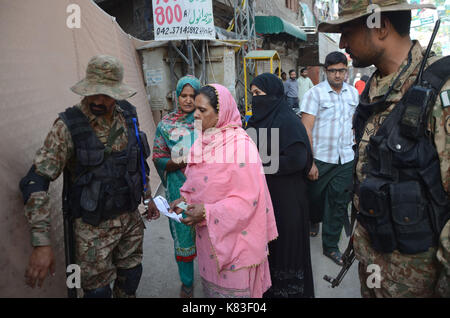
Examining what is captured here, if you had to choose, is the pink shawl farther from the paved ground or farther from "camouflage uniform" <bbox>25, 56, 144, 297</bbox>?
the paved ground

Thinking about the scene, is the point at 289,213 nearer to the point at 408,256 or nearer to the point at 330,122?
the point at 408,256

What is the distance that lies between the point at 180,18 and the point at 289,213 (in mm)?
5622

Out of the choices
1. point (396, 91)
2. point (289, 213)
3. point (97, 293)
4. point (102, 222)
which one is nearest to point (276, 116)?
point (289, 213)

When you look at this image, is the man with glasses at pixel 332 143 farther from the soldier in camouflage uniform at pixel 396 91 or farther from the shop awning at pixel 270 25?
the shop awning at pixel 270 25

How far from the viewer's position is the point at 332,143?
3016 mm

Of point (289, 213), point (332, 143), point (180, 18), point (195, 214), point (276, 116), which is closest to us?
point (195, 214)

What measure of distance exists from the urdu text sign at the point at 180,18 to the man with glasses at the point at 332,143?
14.0 feet

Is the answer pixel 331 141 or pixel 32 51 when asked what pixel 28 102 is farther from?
pixel 331 141

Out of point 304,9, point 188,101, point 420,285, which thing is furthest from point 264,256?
point 304,9

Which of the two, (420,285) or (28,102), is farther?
(28,102)

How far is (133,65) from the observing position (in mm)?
6020

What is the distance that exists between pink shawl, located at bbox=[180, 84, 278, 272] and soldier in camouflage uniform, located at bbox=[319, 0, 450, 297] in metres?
0.55

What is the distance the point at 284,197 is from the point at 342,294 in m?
1.11

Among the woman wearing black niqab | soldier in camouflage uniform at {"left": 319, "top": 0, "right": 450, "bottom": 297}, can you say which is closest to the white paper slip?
the woman wearing black niqab
